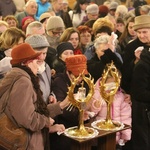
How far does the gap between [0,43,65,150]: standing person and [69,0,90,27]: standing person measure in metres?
4.02

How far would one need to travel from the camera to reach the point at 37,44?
11.1 ft

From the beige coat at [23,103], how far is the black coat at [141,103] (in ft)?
3.90

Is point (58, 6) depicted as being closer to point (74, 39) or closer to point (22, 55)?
point (74, 39)

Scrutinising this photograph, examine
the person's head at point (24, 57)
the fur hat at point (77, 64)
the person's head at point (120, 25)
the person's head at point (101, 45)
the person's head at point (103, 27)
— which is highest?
the person's head at point (24, 57)

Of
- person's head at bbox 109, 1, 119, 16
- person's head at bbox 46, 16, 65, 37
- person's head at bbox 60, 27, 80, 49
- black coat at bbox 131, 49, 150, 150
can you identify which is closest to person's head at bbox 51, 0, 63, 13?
person's head at bbox 109, 1, 119, 16

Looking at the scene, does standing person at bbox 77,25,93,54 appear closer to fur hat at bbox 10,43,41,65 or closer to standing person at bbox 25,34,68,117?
standing person at bbox 25,34,68,117

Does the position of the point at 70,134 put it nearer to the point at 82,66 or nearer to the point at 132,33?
the point at 82,66

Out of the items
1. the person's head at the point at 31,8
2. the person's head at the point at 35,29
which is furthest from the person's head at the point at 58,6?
the person's head at the point at 35,29

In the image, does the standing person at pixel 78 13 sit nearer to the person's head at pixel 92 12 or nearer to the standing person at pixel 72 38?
the person's head at pixel 92 12

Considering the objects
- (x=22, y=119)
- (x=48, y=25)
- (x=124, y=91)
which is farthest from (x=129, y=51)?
(x=22, y=119)

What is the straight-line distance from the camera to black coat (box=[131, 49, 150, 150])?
339 cm

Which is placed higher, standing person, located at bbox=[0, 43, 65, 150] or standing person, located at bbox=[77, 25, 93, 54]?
standing person, located at bbox=[0, 43, 65, 150]

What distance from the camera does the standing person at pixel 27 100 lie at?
2.48 meters

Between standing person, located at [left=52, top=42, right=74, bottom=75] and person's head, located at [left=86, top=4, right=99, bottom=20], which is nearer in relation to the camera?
standing person, located at [left=52, top=42, right=74, bottom=75]
